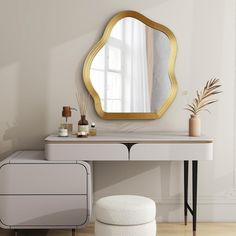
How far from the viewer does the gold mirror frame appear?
3.46m

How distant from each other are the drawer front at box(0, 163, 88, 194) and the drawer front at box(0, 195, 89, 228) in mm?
48

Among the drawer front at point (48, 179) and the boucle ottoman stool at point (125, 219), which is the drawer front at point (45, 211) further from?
the boucle ottoman stool at point (125, 219)

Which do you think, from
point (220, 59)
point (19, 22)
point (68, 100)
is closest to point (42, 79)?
point (68, 100)

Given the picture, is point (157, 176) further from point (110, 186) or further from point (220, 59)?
point (220, 59)

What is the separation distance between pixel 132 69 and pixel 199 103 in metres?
0.62

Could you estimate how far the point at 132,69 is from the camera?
350 cm

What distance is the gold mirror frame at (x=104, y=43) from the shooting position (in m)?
3.46

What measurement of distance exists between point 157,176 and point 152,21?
129 centimetres

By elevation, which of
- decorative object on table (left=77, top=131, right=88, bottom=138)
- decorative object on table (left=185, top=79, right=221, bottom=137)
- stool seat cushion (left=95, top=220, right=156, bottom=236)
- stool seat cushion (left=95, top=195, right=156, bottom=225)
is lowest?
stool seat cushion (left=95, top=220, right=156, bottom=236)

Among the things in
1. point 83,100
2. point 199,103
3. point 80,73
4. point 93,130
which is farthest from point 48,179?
point 199,103

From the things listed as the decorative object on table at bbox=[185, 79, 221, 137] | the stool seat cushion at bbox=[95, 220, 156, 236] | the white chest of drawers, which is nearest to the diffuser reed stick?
the white chest of drawers

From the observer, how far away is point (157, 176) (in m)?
3.56

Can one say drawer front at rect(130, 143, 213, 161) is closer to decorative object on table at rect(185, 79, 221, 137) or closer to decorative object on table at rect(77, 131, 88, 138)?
decorative object on table at rect(185, 79, 221, 137)

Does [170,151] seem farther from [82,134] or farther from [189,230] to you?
[189,230]
